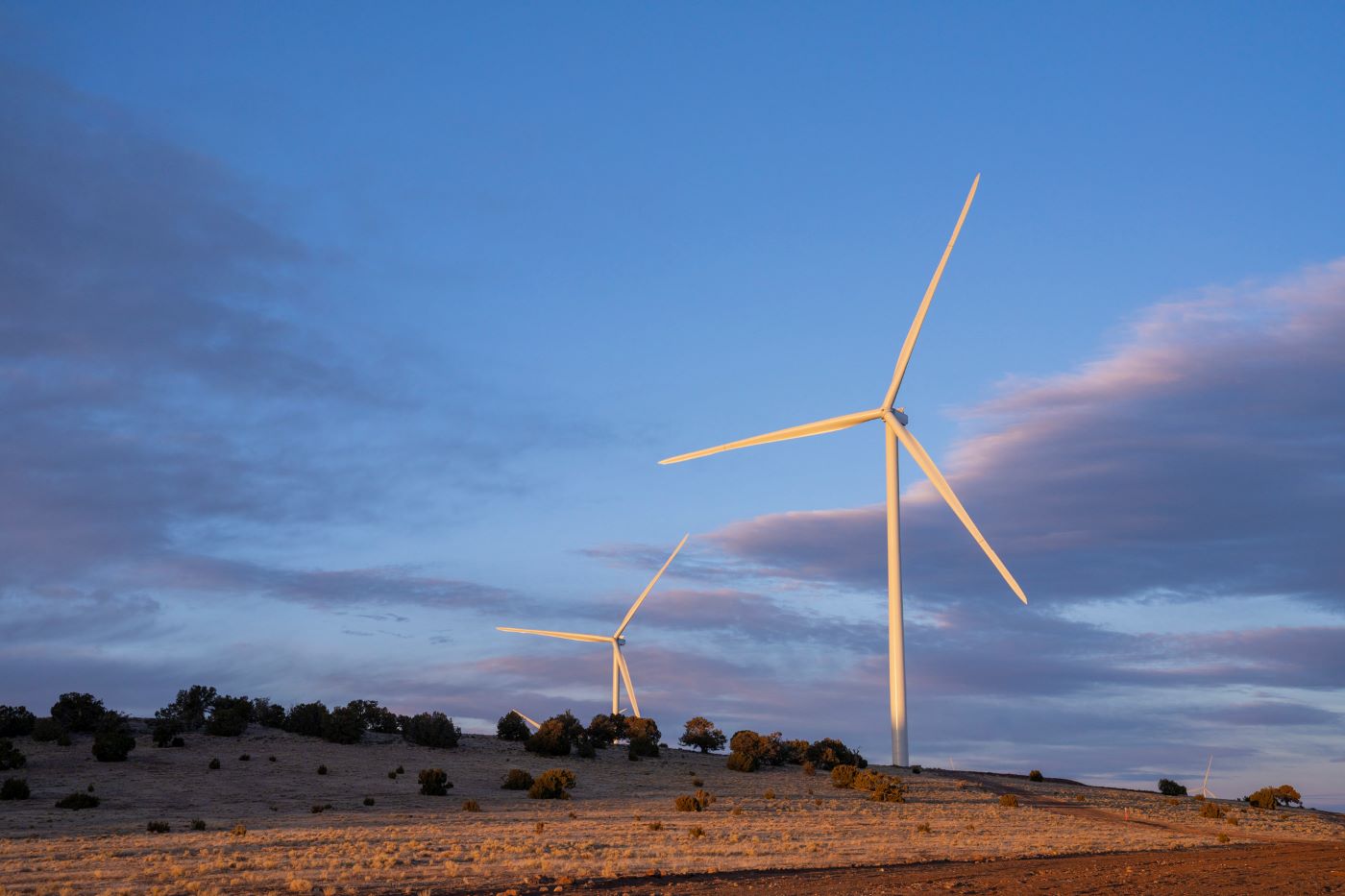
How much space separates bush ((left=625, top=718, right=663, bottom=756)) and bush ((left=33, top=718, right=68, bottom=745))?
1350 inches

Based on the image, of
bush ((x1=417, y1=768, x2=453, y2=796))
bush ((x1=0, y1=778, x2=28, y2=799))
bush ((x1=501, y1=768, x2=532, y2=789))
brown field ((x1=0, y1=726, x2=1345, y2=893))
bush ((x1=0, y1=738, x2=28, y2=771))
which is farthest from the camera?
bush ((x1=501, y1=768, x2=532, y2=789))

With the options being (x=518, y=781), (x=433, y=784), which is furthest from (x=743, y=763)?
(x=433, y=784)

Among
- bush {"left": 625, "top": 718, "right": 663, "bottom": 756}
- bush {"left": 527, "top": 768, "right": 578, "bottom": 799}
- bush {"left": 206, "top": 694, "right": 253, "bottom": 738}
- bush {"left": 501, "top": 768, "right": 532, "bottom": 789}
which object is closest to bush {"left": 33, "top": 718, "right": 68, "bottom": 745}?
bush {"left": 206, "top": 694, "right": 253, "bottom": 738}

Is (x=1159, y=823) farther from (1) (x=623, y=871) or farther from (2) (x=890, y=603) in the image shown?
(1) (x=623, y=871)

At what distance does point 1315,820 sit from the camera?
221 ft

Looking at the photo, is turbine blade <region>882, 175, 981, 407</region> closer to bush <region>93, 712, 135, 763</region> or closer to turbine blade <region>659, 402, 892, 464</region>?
turbine blade <region>659, 402, 892, 464</region>

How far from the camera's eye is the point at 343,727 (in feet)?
236

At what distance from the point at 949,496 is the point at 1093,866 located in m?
30.7

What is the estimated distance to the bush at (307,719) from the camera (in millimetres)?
73312

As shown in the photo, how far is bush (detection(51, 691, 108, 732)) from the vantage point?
67.2 meters

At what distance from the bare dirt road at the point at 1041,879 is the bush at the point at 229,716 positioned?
4907cm

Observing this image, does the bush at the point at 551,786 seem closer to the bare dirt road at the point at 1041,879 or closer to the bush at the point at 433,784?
the bush at the point at 433,784

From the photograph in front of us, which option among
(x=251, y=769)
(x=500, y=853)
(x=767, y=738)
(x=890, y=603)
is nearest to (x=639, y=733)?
(x=767, y=738)

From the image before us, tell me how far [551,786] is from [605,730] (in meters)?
25.0
